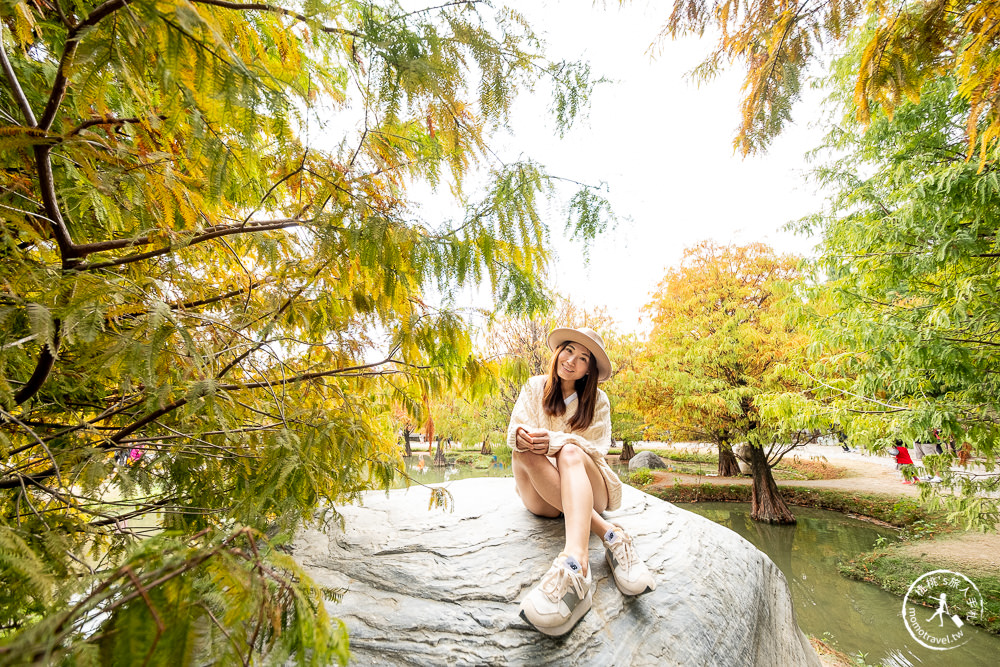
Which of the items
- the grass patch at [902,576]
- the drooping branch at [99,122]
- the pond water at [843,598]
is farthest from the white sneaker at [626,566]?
the grass patch at [902,576]

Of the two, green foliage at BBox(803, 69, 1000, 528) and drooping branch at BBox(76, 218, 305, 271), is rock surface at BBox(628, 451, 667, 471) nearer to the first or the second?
green foliage at BBox(803, 69, 1000, 528)

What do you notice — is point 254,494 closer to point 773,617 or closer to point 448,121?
point 448,121

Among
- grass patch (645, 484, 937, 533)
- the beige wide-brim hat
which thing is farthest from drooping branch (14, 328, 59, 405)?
grass patch (645, 484, 937, 533)

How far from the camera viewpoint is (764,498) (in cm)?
966

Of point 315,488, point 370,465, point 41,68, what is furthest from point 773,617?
point 41,68

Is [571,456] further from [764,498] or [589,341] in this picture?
[764,498]

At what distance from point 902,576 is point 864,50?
24.6 ft

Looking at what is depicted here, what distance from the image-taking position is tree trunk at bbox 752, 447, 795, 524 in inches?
373

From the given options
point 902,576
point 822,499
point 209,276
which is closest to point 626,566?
point 209,276

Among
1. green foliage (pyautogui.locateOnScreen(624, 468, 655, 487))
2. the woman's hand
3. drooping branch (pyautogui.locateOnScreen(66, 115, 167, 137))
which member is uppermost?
drooping branch (pyautogui.locateOnScreen(66, 115, 167, 137))

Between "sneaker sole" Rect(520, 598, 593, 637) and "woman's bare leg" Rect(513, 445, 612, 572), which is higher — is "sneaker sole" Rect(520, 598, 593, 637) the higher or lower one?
the lower one

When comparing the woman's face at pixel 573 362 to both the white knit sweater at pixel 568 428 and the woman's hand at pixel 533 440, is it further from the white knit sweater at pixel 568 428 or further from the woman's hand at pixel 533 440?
the woman's hand at pixel 533 440

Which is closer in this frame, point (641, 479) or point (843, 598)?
point (843, 598)

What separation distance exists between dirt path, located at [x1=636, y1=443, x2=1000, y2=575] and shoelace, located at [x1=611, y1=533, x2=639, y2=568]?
238 inches
